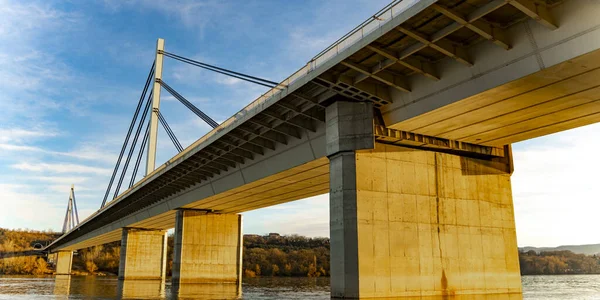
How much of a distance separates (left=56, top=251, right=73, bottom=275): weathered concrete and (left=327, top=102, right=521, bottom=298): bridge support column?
115959 millimetres

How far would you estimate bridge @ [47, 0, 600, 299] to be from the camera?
53.3ft

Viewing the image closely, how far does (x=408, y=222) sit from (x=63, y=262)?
11802 cm

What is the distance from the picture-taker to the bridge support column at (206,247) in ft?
155

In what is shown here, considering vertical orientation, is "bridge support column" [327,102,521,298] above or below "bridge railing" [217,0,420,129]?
below

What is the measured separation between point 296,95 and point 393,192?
629 cm

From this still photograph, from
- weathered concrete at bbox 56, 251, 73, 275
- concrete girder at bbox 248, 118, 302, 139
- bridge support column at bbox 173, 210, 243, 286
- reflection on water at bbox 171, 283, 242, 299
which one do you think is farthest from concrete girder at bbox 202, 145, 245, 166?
weathered concrete at bbox 56, 251, 73, 275

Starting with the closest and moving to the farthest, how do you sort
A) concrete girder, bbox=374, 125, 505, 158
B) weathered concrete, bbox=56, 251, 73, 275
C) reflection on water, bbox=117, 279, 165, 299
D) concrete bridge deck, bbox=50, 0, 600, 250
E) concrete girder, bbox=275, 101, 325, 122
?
concrete bridge deck, bbox=50, 0, 600, 250
concrete girder, bbox=374, 125, 505, 158
concrete girder, bbox=275, 101, 325, 122
reflection on water, bbox=117, 279, 165, 299
weathered concrete, bbox=56, 251, 73, 275

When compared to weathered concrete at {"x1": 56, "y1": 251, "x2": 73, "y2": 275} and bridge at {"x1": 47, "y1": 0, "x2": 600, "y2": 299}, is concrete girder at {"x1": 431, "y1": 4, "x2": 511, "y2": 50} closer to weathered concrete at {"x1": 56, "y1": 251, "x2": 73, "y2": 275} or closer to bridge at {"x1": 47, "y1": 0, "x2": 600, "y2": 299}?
bridge at {"x1": 47, "y1": 0, "x2": 600, "y2": 299}

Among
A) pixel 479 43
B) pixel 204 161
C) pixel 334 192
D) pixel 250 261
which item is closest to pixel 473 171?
pixel 334 192

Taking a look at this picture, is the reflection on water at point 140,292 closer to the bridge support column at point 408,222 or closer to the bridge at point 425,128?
the bridge at point 425,128

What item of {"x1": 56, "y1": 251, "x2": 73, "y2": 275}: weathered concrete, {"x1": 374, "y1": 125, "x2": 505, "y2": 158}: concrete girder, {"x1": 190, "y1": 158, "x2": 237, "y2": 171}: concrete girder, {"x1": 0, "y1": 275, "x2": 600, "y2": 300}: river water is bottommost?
{"x1": 0, "y1": 275, "x2": 600, "y2": 300}: river water

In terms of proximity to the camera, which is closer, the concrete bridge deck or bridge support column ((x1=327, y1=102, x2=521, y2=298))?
the concrete bridge deck

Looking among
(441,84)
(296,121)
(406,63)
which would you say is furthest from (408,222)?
(406,63)

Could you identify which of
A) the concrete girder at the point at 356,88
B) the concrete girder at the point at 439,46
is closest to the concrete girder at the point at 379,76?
the concrete girder at the point at 356,88
